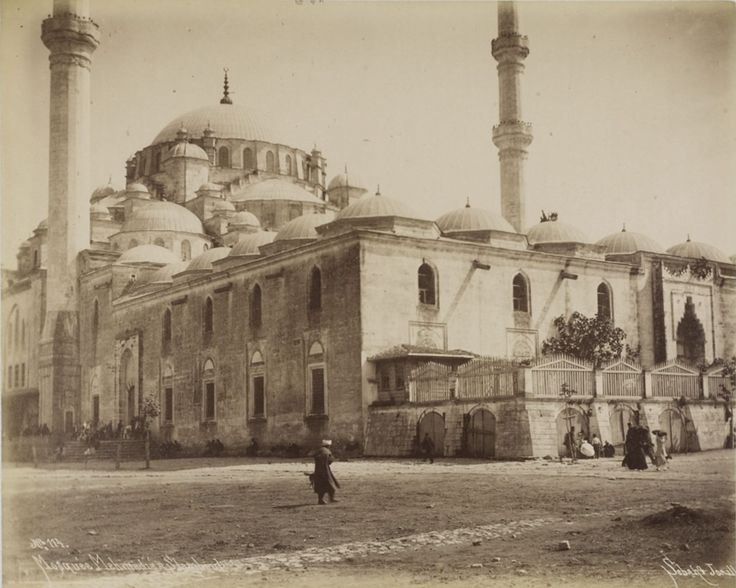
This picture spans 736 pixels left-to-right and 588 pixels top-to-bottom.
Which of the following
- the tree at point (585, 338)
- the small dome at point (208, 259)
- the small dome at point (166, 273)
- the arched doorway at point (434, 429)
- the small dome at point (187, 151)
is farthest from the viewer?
the small dome at point (187, 151)

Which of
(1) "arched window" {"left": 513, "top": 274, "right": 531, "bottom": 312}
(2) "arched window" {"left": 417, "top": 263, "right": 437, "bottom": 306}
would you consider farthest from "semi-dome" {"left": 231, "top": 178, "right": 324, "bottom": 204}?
(2) "arched window" {"left": 417, "top": 263, "right": 437, "bottom": 306}

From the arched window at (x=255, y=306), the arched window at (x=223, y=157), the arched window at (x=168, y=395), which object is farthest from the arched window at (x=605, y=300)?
the arched window at (x=223, y=157)

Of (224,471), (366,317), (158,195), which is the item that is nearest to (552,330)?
(366,317)

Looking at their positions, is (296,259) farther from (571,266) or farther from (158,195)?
(158,195)

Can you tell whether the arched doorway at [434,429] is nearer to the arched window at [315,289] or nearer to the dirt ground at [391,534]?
the arched window at [315,289]

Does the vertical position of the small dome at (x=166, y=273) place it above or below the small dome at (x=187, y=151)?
below
